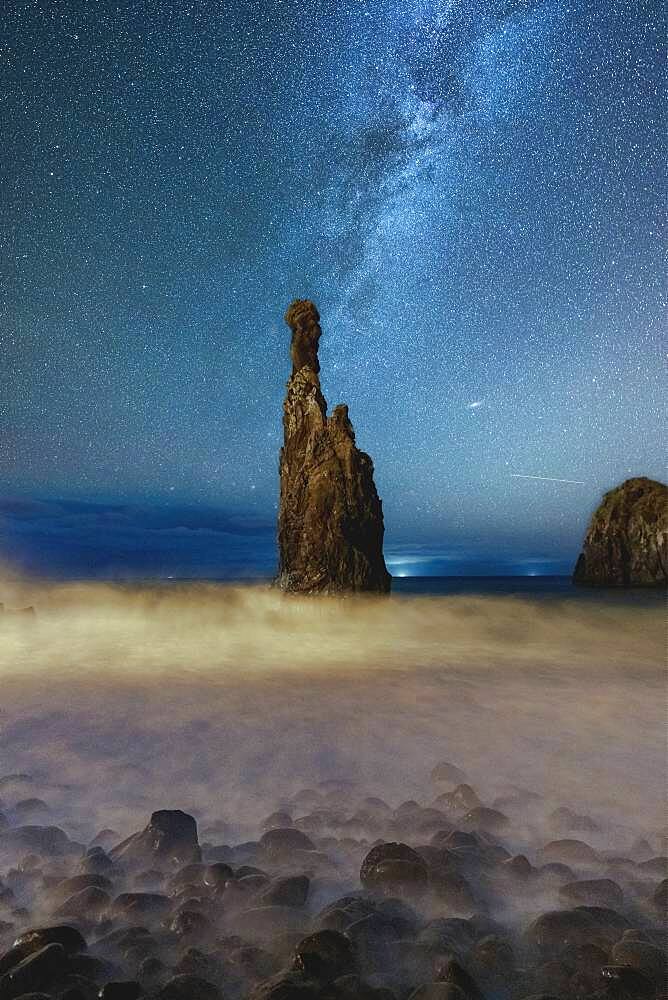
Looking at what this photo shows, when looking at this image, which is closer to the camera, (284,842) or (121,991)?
(121,991)

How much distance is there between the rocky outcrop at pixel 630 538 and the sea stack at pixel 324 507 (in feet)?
97.4

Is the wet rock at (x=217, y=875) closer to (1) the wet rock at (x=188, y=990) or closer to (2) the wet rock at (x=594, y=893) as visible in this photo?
(1) the wet rock at (x=188, y=990)

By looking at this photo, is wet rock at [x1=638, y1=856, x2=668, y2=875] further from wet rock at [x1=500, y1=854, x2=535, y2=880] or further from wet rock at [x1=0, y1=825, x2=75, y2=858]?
wet rock at [x1=0, y1=825, x2=75, y2=858]

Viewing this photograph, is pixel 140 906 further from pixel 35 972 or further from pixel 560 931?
pixel 560 931

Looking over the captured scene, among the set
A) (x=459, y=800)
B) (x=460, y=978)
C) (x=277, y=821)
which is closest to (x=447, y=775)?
(x=459, y=800)

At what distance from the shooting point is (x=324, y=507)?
2614cm

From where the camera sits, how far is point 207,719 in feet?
20.6

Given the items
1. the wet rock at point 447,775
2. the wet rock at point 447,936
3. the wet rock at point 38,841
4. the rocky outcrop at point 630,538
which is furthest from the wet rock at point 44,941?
the rocky outcrop at point 630,538

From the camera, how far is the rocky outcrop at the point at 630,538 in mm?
42656

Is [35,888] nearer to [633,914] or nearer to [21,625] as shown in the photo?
[633,914]

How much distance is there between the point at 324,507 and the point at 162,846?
76.1 ft

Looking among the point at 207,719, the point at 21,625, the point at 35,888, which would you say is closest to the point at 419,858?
the point at 35,888

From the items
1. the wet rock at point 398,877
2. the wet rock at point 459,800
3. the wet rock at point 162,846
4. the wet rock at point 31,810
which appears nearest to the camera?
the wet rock at point 398,877

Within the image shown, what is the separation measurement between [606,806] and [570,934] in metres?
2.03
